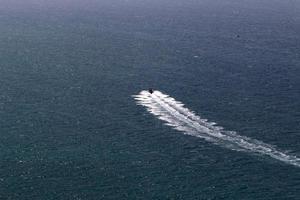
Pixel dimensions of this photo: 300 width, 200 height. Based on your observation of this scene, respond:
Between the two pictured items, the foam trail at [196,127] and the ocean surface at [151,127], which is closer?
the ocean surface at [151,127]

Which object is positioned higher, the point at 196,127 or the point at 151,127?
the point at 196,127

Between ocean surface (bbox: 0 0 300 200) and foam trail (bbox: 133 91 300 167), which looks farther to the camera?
foam trail (bbox: 133 91 300 167)

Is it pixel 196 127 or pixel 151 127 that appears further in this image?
pixel 151 127

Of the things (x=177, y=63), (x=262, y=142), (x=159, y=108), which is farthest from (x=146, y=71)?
(x=262, y=142)

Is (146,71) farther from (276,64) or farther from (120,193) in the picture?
(120,193)
